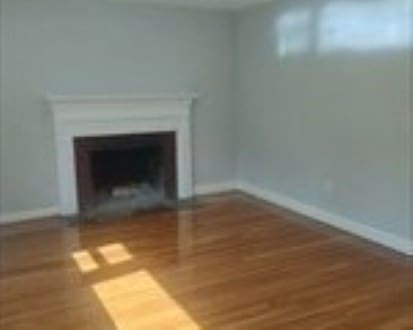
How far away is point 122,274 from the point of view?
11.1 ft

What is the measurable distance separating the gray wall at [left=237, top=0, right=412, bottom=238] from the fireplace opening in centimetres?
100

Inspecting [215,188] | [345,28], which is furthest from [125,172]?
[345,28]

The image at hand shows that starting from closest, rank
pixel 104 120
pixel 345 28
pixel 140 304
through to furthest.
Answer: pixel 140 304 → pixel 345 28 → pixel 104 120

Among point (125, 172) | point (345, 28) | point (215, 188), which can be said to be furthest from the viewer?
point (215, 188)

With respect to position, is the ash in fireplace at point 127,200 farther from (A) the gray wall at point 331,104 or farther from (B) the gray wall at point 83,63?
(A) the gray wall at point 331,104

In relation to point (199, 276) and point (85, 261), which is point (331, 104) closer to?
point (199, 276)

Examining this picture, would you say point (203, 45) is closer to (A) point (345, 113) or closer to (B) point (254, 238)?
(A) point (345, 113)

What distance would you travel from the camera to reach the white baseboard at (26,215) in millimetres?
4578

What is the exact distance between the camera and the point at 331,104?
4207mm

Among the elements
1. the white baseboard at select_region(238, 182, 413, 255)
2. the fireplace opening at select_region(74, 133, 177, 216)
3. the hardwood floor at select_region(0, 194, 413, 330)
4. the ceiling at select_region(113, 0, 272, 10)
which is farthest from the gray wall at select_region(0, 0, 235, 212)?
the white baseboard at select_region(238, 182, 413, 255)

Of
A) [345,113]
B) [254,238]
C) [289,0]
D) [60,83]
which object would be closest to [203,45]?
[289,0]

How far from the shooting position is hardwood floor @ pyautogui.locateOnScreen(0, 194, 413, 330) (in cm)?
277

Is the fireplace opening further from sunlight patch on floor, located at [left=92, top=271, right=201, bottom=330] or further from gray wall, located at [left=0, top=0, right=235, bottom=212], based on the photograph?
sunlight patch on floor, located at [left=92, top=271, right=201, bottom=330]

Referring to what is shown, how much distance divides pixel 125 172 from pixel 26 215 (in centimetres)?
120
